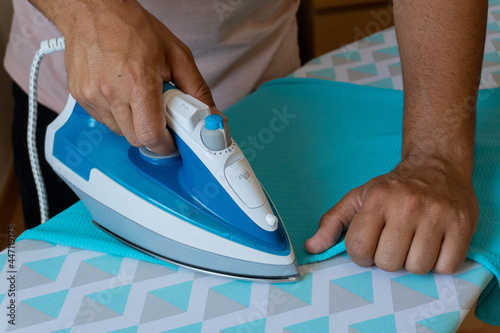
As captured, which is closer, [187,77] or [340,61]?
[187,77]

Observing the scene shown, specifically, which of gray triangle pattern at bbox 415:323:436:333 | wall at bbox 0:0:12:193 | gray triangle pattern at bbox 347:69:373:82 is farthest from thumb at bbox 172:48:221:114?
wall at bbox 0:0:12:193

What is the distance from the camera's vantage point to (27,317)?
0.75 metres

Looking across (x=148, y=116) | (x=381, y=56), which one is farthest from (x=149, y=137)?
(x=381, y=56)

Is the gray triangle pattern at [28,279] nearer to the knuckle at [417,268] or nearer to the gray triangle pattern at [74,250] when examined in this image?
the gray triangle pattern at [74,250]

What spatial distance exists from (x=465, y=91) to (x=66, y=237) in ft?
2.29

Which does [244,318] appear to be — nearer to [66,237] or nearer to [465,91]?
[66,237]

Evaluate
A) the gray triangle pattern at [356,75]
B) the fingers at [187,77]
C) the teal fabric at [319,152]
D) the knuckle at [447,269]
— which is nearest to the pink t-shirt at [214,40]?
the teal fabric at [319,152]

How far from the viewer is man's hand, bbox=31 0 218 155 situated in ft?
2.49

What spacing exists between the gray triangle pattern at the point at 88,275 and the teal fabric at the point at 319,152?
4 centimetres

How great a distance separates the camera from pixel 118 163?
84cm

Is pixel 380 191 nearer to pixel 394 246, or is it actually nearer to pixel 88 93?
pixel 394 246

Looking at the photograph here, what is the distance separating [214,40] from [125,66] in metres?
0.41

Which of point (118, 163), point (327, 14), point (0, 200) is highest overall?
point (118, 163)

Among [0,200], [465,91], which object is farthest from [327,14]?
[465,91]
